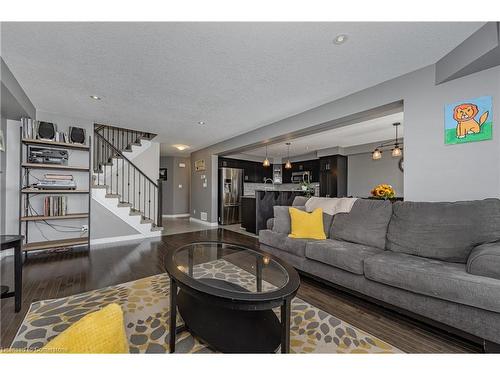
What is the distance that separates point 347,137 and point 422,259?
14.3ft

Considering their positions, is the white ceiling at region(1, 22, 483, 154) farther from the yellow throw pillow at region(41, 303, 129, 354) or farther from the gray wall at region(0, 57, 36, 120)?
the yellow throw pillow at region(41, 303, 129, 354)

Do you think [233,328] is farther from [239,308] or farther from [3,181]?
[3,181]

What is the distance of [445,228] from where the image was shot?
189 cm

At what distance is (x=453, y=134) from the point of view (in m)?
2.15

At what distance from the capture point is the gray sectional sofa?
4.60ft

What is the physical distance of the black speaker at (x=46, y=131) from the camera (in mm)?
3346

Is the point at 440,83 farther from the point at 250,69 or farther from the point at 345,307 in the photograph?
the point at 345,307

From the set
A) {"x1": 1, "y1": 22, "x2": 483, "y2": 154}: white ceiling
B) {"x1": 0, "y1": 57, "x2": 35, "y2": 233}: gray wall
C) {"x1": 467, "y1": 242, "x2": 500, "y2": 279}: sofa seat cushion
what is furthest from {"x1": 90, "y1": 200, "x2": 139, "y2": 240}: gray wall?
{"x1": 467, "y1": 242, "x2": 500, "y2": 279}: sofa seat cushion

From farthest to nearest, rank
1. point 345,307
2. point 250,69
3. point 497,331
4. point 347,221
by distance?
point 347,221 < point 250,69 < point 345,307 < point 497,331

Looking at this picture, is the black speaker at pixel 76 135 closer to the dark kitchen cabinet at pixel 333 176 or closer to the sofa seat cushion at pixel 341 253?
the sofa seat cushion at pixel 341 253

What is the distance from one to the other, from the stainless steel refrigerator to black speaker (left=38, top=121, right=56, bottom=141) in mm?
3903

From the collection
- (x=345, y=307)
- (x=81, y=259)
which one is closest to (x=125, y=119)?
(x=81, y=259)

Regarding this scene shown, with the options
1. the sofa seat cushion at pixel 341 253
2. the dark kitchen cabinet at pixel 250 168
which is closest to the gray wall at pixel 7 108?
the sofa seat cushion at pixel 341 253
